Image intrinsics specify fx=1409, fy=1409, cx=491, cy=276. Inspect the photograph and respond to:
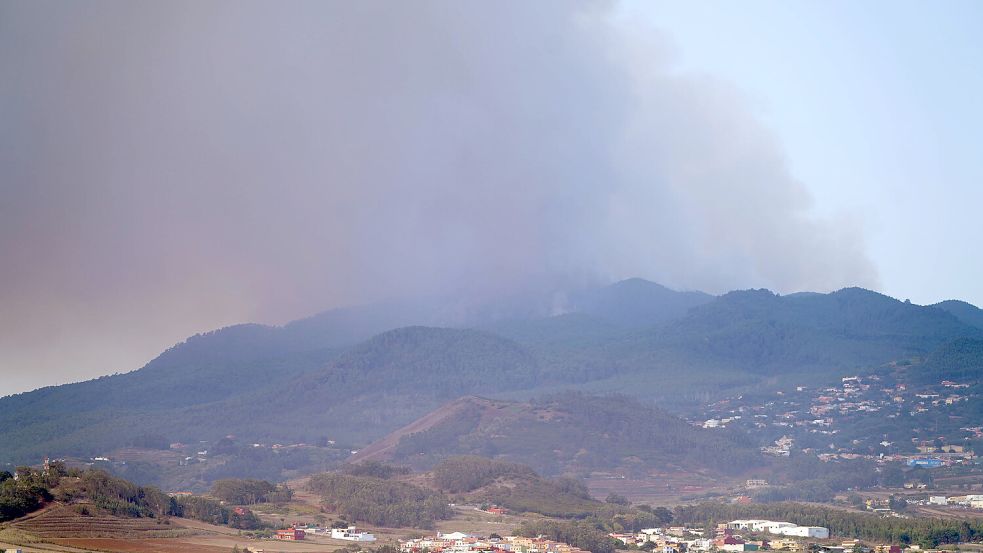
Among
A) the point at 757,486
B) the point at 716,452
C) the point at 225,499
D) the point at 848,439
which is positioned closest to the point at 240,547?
the point at 225,499

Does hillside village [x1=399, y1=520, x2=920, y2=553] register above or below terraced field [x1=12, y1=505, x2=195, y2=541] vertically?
below

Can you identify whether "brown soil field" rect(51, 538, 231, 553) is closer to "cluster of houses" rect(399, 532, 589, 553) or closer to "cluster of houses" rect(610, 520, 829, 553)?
"cluster of houses" rect(399, 532, 589, 553)

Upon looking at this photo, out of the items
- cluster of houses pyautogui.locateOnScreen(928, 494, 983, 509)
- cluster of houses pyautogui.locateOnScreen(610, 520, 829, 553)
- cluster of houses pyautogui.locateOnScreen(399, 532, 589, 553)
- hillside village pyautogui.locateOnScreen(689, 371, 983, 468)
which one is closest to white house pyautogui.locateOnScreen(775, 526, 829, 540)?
cluster of houses pyautogui.locateOnScreen(610, 520, 829, 553)

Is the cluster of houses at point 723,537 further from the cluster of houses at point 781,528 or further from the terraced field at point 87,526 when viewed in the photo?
the terraced field at point 87,526

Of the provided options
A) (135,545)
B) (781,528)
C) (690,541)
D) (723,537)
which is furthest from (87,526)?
(781,528)

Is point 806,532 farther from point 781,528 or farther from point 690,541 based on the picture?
point 690,541

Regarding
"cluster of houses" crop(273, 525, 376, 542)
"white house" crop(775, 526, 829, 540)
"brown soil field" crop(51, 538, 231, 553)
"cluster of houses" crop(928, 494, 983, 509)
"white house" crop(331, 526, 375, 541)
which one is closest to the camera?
"brown soil field" crop(51, 538, 231, 553)
